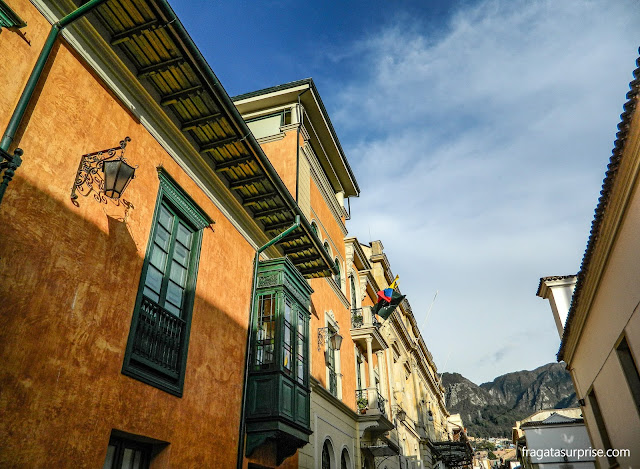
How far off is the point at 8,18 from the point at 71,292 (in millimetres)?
2883

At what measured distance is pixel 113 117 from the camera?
6.40 m

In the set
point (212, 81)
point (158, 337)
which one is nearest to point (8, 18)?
point (212, 81)

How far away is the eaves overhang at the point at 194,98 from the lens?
636 centimetres

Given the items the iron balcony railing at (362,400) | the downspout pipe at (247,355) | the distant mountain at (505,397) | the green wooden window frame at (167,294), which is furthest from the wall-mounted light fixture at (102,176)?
the distant mountain at (505,397)

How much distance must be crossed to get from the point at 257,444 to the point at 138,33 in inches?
264

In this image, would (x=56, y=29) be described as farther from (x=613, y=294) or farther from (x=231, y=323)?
(x=613, y=294)

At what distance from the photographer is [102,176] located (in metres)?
5.95

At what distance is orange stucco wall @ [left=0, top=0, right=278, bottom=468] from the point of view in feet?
14.8

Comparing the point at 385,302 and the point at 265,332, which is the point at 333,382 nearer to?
the point at 265,332

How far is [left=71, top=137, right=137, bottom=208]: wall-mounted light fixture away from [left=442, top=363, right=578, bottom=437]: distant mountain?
13302cm

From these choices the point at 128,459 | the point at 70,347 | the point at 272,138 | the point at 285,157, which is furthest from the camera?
the point at 272,138

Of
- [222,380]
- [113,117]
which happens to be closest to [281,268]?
[222,380]

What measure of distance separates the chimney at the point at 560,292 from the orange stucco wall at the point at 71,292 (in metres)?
12.4

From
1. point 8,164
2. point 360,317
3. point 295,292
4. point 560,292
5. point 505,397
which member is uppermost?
point 505,397
